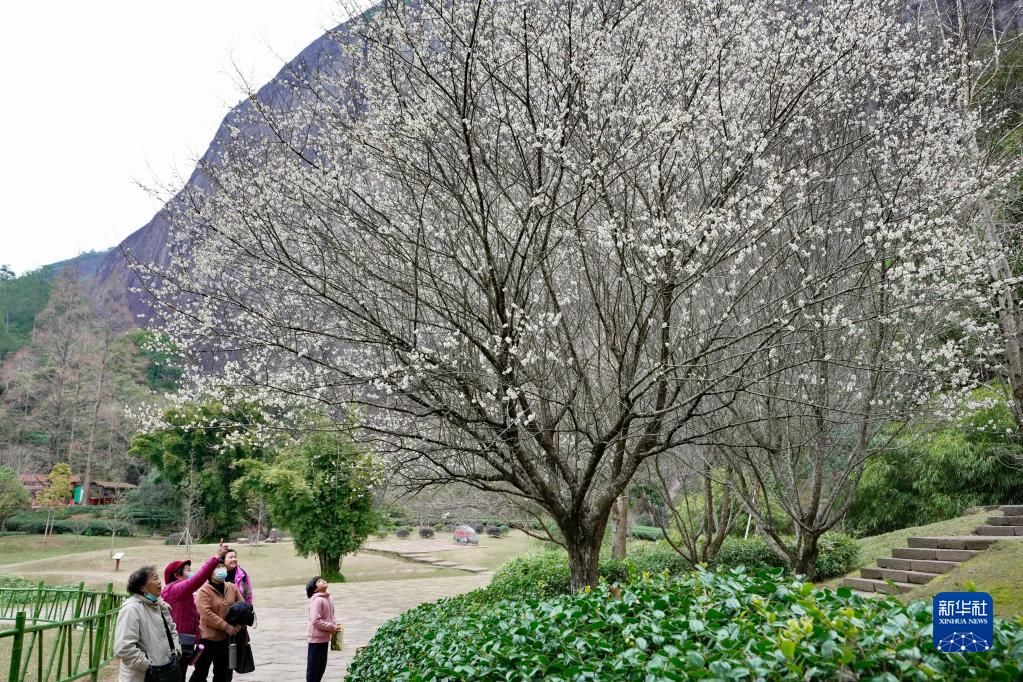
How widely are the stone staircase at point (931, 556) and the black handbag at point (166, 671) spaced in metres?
8.57

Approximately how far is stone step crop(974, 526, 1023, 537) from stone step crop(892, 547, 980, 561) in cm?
77

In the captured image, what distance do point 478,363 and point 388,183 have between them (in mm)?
1985

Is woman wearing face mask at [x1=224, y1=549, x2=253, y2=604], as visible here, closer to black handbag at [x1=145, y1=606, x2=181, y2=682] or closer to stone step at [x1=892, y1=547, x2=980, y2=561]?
black handbag at [x1=145, y1=606, x2=181, y2=682]

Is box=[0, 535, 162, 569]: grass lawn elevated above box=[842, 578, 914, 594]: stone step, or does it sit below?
above

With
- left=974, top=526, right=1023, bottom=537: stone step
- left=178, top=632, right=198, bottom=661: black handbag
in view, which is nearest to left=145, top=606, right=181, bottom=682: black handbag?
left=178, top=632, right=198, bottom=661: black handbag

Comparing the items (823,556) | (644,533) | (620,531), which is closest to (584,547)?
(620,531)

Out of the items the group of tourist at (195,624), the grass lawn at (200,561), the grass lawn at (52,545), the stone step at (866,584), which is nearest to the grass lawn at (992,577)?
the stone step at (866,584)

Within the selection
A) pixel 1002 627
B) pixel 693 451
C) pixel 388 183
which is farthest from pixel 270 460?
pixel 1002 627

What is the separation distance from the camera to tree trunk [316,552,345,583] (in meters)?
21.0

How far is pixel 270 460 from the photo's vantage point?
1077 inches

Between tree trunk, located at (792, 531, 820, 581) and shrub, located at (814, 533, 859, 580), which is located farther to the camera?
shrub, located at (814, 533, 859, 580)

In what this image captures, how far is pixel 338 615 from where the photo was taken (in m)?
14.5

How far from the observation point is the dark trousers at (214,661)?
5.92m

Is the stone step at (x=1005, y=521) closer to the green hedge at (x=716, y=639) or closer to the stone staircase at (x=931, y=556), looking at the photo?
the stone staircase at (x=931, y=556)
